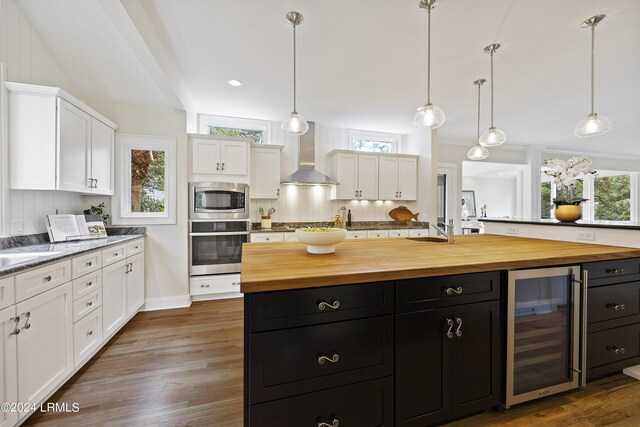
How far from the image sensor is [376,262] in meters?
1.40

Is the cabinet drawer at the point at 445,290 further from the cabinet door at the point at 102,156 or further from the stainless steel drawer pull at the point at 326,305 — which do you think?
the cabinet door at the point at 102,156

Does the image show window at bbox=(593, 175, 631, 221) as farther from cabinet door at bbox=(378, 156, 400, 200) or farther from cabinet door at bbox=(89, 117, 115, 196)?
cabinet door at bbox=(89, 117, 115, 196)

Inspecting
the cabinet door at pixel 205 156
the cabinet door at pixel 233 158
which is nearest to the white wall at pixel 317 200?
the cabinet door at pixel 233 158

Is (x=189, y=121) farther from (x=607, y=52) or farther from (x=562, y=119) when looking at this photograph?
(x=562, y=119)

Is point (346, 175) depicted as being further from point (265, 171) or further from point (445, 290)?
point (445, 290)

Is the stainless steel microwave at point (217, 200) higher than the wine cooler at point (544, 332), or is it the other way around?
the stainless steel microwave at point (217, 200)

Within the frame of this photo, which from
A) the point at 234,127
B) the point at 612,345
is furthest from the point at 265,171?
the point at 612,345

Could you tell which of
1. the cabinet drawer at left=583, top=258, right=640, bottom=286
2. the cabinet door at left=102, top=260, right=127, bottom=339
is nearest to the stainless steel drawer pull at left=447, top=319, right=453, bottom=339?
the cabinet drawer at left=583, top=258, right=640, bottom=286

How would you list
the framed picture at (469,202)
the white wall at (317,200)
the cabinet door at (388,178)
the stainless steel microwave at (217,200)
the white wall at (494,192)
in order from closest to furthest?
the stainless steel microwave at (217,200), the white wall at (317,200), the cabinet door at (388,178), the framed picture at (469,202), the white wall at (494,192)

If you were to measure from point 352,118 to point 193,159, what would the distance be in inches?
104

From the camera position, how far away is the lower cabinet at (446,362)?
1.26m

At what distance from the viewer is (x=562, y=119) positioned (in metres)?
4.42

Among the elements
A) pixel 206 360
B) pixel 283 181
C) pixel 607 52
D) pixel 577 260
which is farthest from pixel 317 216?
pixel 607 52

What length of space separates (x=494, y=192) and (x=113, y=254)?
35.7ft
